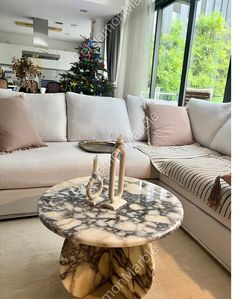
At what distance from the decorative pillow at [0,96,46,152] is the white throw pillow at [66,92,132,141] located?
0.40 metres

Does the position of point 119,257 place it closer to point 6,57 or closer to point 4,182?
point 4,182

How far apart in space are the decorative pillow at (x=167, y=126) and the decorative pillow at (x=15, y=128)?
3.42ft

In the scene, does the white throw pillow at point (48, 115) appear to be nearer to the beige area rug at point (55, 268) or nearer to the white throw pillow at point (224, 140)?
the beige area rug at point (55, 268)

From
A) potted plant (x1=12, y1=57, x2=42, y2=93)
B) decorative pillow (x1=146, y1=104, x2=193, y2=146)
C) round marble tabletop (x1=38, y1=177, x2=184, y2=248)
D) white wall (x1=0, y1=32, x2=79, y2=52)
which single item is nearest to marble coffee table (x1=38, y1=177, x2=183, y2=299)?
round marble tabletop (x1=38, y1=177, x2=184, y2=248)

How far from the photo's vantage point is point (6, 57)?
7.65m

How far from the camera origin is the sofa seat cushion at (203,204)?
141 centimetres

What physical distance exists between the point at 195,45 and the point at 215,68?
1.74 ft

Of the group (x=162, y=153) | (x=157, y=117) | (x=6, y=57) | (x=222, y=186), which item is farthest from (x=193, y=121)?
(x=6, y=57)

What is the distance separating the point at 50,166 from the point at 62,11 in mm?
4806

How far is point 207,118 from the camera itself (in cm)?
245

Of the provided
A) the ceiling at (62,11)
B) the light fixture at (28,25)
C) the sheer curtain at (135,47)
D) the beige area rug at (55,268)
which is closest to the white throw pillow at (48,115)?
the beige area rug at (55,268)

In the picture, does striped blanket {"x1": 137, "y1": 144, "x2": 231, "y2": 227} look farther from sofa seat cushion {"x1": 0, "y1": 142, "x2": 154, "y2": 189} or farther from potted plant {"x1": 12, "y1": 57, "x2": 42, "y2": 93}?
potted plant {"x1": 12, "y1": 57, "x2": 42, "y2": 93}

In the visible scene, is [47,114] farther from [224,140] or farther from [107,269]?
[224,140]

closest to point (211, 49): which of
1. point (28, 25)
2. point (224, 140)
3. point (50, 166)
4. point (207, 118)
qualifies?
point (207, 118)
